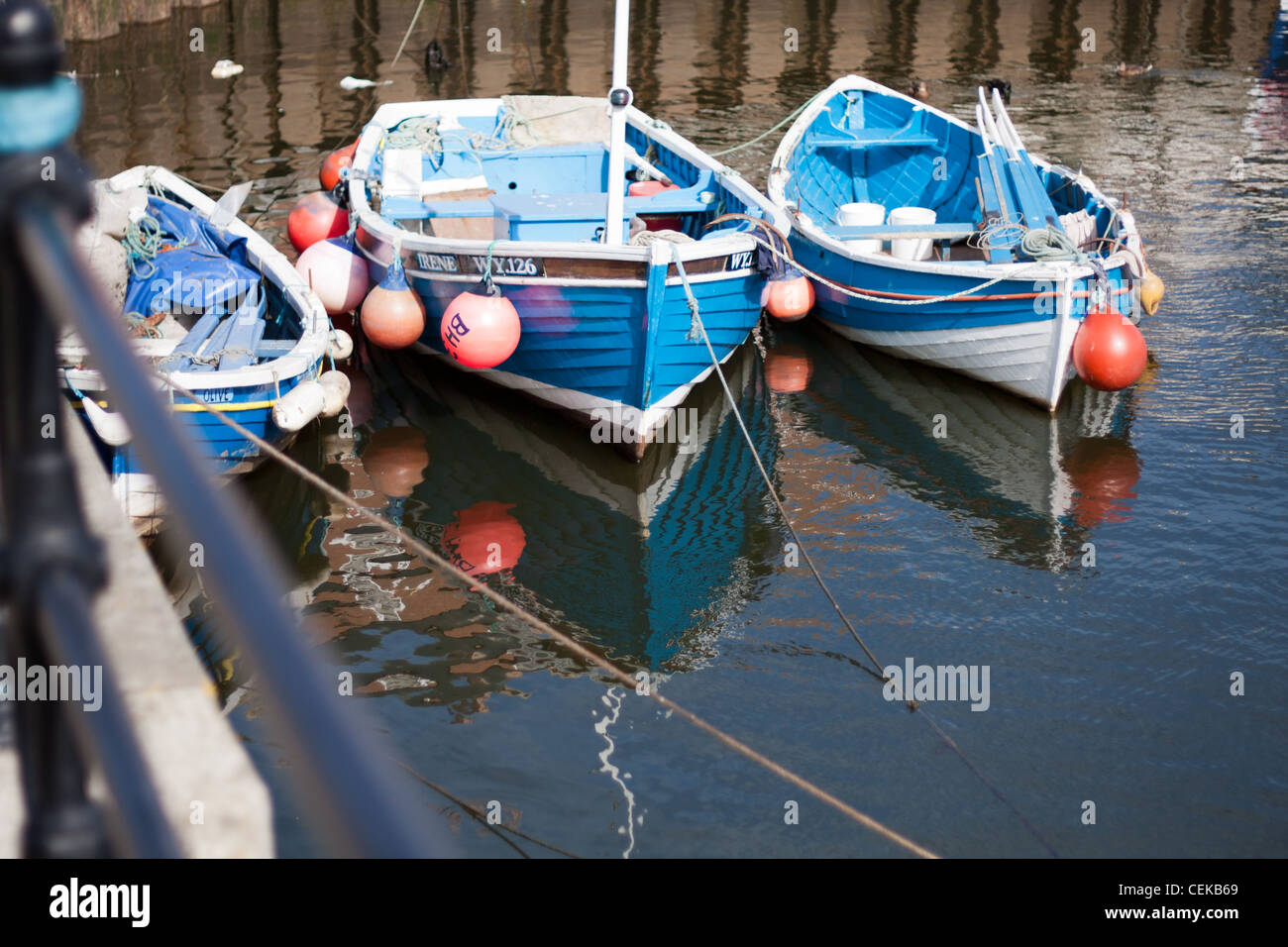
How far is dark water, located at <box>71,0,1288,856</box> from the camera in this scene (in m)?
6.60

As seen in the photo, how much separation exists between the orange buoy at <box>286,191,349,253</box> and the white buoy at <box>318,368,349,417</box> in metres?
4.23

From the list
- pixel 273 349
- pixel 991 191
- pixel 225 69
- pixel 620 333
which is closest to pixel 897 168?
pixel 991 191

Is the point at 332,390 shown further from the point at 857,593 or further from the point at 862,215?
the point at 862,215

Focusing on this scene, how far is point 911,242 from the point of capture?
482 inches

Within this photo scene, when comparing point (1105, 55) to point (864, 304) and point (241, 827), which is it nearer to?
point (864, 304)

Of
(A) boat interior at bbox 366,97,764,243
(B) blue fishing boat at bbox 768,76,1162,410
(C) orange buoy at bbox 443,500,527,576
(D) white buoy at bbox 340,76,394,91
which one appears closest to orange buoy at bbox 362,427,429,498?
(C) orange buoy at bbox 443,500,527,576

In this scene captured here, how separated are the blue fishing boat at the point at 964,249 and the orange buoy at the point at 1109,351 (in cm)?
2

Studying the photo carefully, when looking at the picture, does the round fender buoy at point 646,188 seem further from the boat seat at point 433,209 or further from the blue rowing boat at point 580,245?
the boat seat at point 433,209

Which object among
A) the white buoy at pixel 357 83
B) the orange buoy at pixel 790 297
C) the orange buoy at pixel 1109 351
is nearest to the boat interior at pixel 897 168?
the orange buoy at pixel 790 297

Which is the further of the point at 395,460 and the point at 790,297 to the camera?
the point at 790,297

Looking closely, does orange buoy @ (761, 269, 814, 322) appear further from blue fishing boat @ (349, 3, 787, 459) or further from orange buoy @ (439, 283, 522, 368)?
orange buoy @ (439, 283, 522, 368)

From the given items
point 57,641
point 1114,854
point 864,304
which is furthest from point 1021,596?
point 57,641

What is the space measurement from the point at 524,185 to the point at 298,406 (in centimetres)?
514

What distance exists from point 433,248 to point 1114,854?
23.0ft
